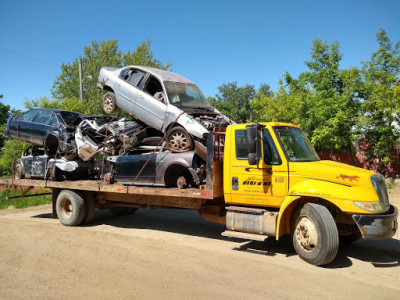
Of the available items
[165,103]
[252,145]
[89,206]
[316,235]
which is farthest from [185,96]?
[316,235]

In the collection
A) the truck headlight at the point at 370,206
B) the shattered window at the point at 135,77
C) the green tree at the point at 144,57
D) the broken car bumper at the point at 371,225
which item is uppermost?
the green tree at the point at 144,57

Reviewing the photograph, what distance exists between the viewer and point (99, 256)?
5.90 m

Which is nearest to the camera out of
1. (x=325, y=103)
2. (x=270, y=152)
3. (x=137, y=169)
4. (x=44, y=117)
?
(x=270, y=152)

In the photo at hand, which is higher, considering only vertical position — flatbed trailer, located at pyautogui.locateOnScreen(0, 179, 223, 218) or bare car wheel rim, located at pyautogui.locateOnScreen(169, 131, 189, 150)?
bare car wheel rim, located at pyautogui.locateOnScreen(169, 131, 189, 150)

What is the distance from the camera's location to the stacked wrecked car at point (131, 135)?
7180 millimetres

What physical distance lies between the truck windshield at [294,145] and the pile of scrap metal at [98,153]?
1564mm

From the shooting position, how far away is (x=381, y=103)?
13906 millimetres

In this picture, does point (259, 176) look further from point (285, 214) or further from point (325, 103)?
point (325, 103)

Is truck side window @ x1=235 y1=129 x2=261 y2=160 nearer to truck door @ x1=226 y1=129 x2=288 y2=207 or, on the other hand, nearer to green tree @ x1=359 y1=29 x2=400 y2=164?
truck door @ x1=226 y1=129 x2=288 y2=207

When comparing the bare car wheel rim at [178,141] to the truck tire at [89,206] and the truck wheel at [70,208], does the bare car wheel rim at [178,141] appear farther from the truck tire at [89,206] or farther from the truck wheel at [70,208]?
the truck wheel at [70,208]

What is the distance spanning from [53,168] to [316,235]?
21.9 ft

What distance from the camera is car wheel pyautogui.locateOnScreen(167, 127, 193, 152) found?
719 cm

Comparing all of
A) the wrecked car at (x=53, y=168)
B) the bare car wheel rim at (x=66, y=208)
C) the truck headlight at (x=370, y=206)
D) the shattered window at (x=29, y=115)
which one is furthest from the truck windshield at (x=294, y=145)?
the shattered window at (x=29, y=115)

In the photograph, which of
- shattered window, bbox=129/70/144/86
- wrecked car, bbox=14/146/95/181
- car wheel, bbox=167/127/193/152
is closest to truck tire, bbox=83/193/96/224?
wrecked car, bbox=14/146/95/181
